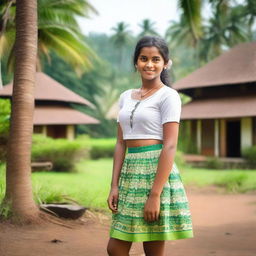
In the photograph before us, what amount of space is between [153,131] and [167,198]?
386 millimetres

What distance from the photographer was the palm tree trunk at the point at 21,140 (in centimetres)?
546

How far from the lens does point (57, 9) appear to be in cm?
1375

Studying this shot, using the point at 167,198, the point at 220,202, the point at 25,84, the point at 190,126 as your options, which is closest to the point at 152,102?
the point at 167,198

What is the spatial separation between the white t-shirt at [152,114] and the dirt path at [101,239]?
223 centimetres

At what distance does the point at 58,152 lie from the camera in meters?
14.8

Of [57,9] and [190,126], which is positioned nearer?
[57,9]

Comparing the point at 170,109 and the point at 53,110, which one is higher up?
the point at 53,110

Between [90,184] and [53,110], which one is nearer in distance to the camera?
[90,184]

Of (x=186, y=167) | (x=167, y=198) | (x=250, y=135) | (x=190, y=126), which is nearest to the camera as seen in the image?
(x=167, y=198)

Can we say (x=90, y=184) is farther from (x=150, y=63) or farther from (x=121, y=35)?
(x=121, y=35)

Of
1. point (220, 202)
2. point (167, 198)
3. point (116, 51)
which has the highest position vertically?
point (116, 51)

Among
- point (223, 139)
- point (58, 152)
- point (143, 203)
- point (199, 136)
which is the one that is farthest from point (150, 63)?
point (199, 136)

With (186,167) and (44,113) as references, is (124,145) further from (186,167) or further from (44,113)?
(44,113)

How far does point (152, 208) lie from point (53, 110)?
18.4m
